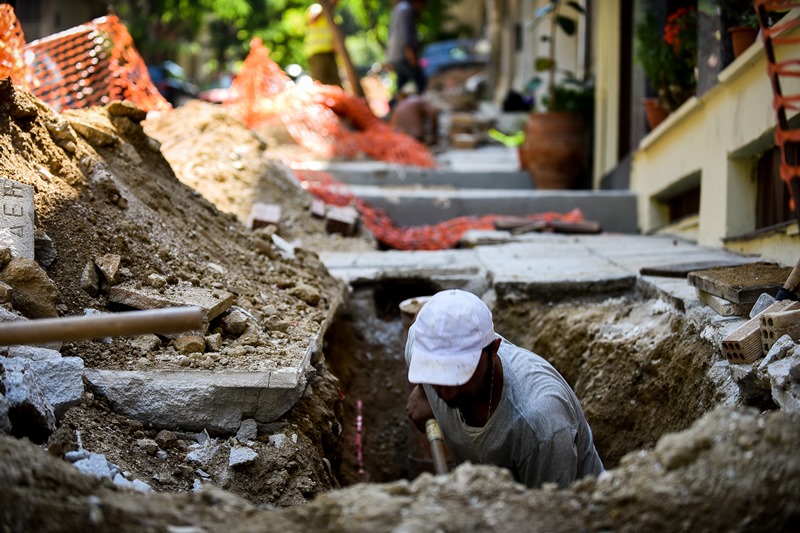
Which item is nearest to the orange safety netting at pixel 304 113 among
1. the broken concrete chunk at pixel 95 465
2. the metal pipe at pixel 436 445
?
the metal pipe at pixel 436 445

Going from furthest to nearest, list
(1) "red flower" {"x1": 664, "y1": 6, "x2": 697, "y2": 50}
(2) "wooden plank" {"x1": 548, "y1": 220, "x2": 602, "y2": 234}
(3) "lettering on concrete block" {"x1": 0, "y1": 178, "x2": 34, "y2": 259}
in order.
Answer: (2) "wooden plank" {"x1": 548, "y1": 220, "x2": 602, "y2": 234}, (1) "red flower" {"x1": 664, "y1": 6, "x2": 697, "y2": 50}, (3) "lettering on concrete block" {"x1": 0, "y1": 178, "x2": 34, "y2": 259}

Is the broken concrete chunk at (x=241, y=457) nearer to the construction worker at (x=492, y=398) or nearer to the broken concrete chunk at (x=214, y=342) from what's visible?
the broken concrete chunk at (x=214, y=342)

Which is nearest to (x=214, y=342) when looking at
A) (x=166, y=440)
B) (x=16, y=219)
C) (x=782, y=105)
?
(x=166, y=440)

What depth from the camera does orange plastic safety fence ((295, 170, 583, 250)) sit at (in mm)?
7719

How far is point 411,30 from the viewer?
46.4 ft

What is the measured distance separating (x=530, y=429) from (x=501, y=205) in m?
5.87

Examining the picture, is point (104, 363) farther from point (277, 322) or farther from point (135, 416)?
point (277, 322)

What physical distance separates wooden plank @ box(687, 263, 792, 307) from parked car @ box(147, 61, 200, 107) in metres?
14.4

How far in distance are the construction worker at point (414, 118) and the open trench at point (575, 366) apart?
7442 millimetres

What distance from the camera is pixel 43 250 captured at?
3.51 m

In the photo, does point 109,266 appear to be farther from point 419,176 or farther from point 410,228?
point 419,176

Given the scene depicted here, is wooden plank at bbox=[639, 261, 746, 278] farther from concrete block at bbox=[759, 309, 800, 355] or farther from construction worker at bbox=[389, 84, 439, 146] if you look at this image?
construction worker at bbox=[389, 84, 439, 146]

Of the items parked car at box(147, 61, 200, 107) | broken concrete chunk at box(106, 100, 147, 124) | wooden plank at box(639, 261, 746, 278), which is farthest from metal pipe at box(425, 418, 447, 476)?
parked car at box(147, 61, 200, 107)

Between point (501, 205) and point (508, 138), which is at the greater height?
point (508, 138)
